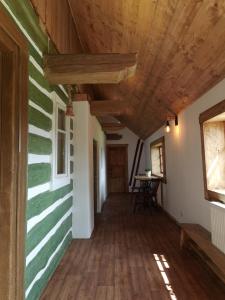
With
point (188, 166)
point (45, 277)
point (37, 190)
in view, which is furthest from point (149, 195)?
point (37, 190)

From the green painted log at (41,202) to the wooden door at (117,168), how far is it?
6.43m

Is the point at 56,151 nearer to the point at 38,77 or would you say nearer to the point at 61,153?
the point at 61,153

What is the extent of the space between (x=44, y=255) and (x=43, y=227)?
1.00 ft

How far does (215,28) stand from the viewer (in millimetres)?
1878

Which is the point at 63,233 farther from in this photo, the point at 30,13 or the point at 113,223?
the point at 30,13

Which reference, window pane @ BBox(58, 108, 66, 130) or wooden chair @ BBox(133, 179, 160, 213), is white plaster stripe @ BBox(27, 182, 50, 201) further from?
wooden chair @ BBox(133, 179, 160, 213)

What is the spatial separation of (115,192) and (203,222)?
20.4ft

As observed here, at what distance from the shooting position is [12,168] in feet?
5.24

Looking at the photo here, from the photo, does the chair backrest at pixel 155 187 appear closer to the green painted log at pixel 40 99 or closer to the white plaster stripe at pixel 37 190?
the white plaster stripe at pixel 37 190

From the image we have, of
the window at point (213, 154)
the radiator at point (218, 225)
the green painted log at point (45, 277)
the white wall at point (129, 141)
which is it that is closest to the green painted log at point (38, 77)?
the green painted log at point (45, 277)

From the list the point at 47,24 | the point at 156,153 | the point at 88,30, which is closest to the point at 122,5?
the point at 47,24

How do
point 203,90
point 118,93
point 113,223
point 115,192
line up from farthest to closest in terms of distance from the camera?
point 115,192
point 118,93
point 113,223
point 203,90

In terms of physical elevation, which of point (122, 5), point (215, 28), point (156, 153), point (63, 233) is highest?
point (122, 5)

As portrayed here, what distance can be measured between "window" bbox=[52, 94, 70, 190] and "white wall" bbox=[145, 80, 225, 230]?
198 centimetres
